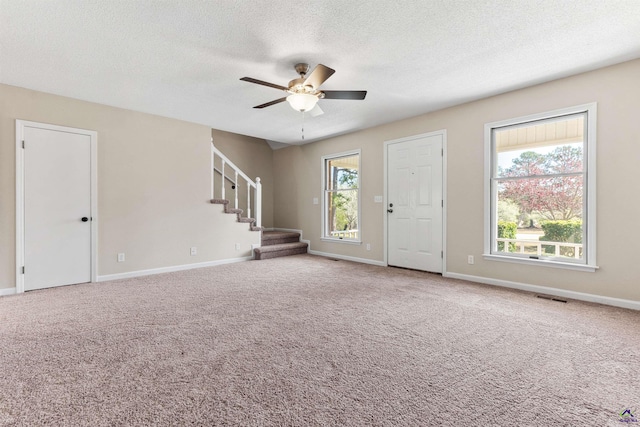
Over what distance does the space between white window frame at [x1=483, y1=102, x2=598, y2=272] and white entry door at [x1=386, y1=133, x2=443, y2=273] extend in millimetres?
651

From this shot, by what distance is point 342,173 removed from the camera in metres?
6.21

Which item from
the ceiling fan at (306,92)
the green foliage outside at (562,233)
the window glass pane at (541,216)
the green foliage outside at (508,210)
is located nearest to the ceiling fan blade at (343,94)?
the ceiling fan at (306,92)

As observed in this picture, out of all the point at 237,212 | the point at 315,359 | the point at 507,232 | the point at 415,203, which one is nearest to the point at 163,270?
the point at 237,212

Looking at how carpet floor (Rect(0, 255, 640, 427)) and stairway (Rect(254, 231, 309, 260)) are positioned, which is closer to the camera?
carpet floor (Rect(0, 255, 640, 427))

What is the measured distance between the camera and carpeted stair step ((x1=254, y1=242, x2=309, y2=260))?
5863 mm

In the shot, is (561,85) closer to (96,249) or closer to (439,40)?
(439,40)

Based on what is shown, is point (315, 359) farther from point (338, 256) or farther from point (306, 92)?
point (338, 256)

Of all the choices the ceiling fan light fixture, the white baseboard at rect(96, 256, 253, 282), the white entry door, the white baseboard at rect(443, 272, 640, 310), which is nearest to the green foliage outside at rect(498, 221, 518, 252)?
the white baseboard at rect(443, 272, 640, 310)

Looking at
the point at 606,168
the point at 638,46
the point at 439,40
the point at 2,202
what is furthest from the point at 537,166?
the point at 2,202

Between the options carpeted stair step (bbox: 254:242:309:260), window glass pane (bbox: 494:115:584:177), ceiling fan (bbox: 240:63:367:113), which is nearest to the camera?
Result: ceiling fan (bbox: 240:63:367:113)

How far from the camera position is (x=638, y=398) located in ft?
5.30

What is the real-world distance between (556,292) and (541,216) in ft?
2.95

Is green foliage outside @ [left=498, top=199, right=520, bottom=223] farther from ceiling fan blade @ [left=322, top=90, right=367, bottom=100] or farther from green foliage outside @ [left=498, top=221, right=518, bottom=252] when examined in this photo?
ceiling fan blade @ [left=322, top=90, right=367, bottom=100]

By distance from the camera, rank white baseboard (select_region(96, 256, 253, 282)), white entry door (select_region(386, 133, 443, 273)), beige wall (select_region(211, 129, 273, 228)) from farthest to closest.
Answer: beige wall (select_region(211, 129, 273, 228))
white entry door (select_region(386, 133, 443, 273))
white baseboard (select_region(96, 256, 253, 282))
